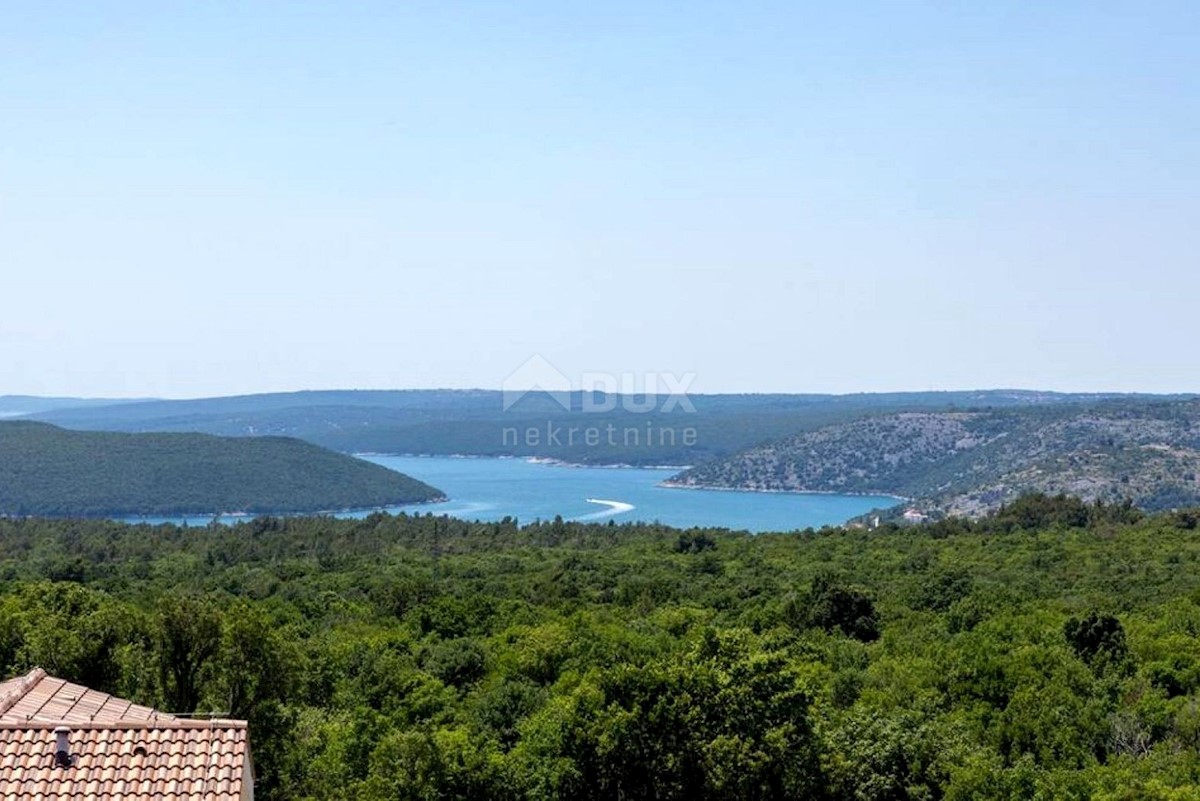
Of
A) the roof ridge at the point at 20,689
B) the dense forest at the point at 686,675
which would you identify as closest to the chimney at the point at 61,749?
the roof ridge at the point at 20,689

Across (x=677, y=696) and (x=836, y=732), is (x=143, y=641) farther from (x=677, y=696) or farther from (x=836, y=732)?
(x=836, y=732)

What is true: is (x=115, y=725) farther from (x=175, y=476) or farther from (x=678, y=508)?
(x=175, y=476)

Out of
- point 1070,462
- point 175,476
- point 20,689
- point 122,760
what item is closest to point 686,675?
point 20,689

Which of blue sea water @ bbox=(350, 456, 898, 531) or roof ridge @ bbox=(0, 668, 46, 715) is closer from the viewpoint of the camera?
roof ridge @ bbox=(0, 668, 46, 715)

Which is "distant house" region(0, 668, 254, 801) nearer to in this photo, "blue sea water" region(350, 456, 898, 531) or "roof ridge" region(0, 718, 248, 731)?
"roof ridge" region(0, 718, 248, 731)

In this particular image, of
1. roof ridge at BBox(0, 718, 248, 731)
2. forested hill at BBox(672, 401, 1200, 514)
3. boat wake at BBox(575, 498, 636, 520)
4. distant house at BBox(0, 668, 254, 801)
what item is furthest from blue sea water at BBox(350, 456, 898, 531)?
distant house at BBox(0, 668, 254, 801)

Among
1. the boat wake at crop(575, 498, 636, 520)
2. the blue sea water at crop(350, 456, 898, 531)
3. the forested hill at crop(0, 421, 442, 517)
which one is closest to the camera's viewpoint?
the blue sea water at crop(350, 456, 898, 531)

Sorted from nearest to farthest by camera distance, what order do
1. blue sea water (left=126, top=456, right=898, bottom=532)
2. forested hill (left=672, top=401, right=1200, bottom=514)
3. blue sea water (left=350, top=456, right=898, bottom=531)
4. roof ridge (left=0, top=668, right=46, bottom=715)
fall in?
roof ridge (left=0, top=668, right=46, bottom=715) < forested hill (left=672, top=401, right=1200, bottom=514) < blue sea water (left=126, top=456, right=898, bottom=532) < blue sea water (left=350, top=456, right=898, bottom=531)

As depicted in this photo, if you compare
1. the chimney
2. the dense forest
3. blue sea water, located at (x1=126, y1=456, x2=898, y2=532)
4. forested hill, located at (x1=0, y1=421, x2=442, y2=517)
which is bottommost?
blue sea water, located at (x1=126, y1=456, x2=898, y2=532)

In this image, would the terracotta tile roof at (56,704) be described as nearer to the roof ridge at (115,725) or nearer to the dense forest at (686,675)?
the roof ridge at (115,725)
